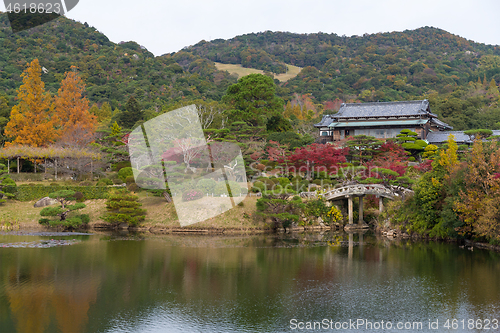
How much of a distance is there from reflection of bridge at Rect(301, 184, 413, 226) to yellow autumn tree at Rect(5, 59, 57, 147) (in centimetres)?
2617

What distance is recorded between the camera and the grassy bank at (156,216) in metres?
30.9

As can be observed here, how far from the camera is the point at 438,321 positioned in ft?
43.4

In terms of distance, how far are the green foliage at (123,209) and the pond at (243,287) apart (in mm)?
5138

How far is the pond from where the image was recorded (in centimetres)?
1303

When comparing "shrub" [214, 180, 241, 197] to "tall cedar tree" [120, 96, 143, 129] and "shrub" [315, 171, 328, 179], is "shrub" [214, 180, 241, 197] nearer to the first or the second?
"shrub" [315, 171, 328, 179]

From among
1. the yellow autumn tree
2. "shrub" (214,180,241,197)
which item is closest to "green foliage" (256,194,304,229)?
"shrub" (214,180,241,197)

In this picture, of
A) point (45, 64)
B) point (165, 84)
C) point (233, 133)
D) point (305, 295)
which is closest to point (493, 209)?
point (305, 295)

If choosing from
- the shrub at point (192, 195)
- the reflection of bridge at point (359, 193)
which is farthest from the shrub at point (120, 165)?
the reflection of bridge at point (359, 193)

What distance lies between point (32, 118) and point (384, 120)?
37.5 meters

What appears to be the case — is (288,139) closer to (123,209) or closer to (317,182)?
(317,182)

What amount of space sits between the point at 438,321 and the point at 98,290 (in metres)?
12.2

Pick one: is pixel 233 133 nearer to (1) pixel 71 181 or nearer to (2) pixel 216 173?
(2) pixel 216 173

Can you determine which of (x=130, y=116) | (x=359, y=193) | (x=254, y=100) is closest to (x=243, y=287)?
(x=359, y=193)

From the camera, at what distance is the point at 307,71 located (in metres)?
109
